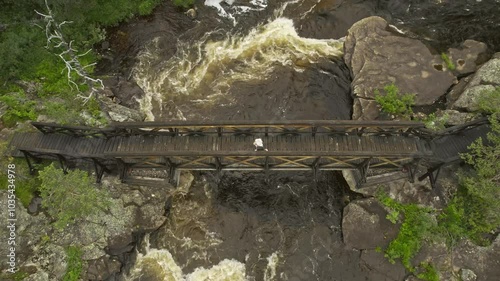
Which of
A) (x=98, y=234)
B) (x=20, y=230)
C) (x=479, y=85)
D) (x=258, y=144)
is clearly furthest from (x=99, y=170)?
(x=479, y=85)

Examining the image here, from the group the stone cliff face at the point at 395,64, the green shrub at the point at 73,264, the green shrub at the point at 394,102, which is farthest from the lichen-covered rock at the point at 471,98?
the green shrub at the point at 73,264

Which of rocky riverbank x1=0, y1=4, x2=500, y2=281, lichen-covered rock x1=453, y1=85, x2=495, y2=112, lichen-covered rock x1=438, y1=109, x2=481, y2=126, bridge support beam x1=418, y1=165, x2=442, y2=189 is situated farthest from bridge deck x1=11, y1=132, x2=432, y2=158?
lichen-covered rock x1=453, y1=85, x2=495, y2=112

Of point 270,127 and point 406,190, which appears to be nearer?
point 270,127

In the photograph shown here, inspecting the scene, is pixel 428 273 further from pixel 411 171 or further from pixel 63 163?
pixel 63 163

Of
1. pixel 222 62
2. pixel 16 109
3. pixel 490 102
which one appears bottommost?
pixel 16 109

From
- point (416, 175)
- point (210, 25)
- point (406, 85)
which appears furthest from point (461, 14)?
point (210, 25)
